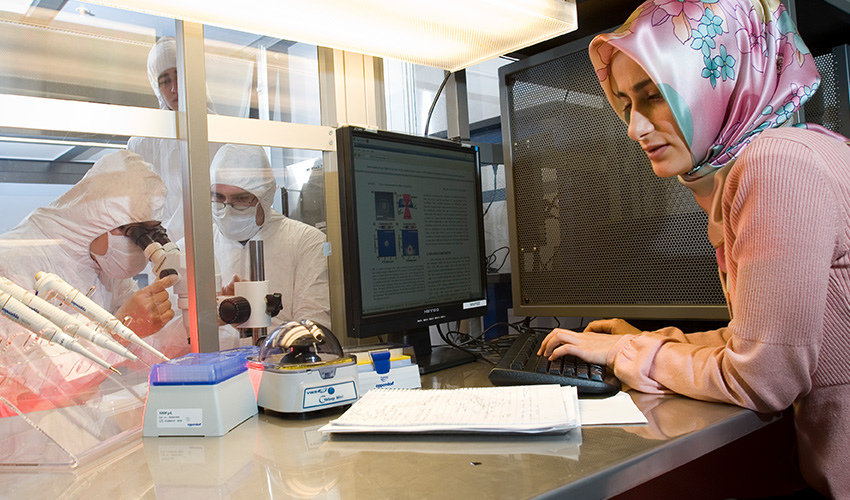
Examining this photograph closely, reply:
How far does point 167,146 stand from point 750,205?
48.8 inches

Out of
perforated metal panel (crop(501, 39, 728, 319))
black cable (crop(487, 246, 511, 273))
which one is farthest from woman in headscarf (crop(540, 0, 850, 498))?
black cable (crop(487, 246, 511, 273))

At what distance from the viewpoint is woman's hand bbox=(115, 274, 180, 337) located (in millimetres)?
1419

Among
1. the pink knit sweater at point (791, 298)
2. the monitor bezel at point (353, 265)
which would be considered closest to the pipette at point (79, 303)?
the monitor bezel at point (353, 265)

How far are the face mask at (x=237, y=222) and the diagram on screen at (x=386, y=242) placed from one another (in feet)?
1.76

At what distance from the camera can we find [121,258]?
4.88ft

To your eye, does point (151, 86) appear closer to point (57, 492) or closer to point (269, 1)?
point (269, 1)

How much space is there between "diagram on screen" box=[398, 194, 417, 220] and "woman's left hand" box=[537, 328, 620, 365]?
0.38 m

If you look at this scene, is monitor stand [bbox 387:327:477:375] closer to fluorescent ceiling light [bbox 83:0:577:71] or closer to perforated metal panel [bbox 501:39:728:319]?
perforated metal panel [bbox 501:39:728:319]

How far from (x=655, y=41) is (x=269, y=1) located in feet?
2.09

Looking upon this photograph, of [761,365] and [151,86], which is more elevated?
[151,86]

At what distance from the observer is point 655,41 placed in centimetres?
95

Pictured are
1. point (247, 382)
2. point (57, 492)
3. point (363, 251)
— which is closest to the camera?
point (57, 492)

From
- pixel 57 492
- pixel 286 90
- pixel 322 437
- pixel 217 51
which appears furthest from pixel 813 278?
pixel 217 51

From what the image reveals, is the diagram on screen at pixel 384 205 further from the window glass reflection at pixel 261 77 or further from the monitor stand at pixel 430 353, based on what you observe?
→ the window glass reflection at pixel 261 77
